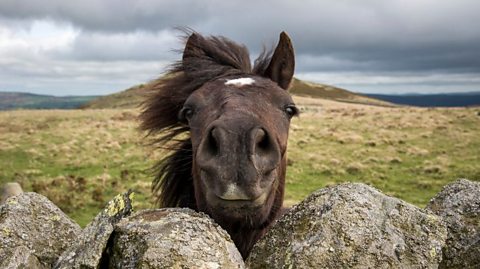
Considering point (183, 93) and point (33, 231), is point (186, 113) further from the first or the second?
point (33, 231)

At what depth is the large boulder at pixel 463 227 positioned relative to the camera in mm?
2783

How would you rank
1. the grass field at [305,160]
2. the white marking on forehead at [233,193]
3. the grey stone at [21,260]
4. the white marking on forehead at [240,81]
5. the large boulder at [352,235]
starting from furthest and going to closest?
1. the grass field at [305,160]
2. the white marking on forehead at [240,81]
3. the white marking on forehead at [233,193]
4. the grey stone at [21,260]
5. the large boulder at [352,235]

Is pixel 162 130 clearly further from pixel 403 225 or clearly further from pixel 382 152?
pixel 382 152

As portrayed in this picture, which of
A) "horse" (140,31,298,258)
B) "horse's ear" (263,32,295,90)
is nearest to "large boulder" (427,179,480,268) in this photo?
"horse" (140,31,298,258)

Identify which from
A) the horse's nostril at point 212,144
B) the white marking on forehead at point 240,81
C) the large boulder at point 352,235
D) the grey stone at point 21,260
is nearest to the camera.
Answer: the large boulder at point 352,235

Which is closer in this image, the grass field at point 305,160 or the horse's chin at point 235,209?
the horse's chin at point 235,209

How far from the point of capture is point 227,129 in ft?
9.60

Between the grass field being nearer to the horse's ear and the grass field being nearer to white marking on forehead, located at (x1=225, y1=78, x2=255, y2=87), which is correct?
the horse's ear

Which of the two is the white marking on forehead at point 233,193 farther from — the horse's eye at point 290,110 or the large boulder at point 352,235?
the horse's eye at point 290,110

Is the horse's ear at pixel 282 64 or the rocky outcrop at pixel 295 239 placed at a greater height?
the horse's ear at pixel 282 64

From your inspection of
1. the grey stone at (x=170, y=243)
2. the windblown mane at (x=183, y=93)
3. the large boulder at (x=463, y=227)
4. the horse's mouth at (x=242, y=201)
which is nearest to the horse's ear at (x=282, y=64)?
the windblown mane at (x=183, y=93)

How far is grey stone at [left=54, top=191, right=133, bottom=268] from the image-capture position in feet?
7.53

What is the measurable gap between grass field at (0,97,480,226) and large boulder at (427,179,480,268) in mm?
7895

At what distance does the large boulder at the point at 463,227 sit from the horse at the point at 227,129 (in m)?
A: 1.19
